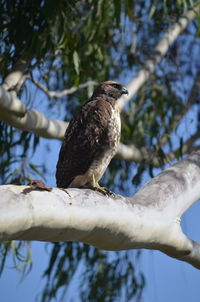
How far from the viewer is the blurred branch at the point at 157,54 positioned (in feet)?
16.2

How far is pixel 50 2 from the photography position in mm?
3676

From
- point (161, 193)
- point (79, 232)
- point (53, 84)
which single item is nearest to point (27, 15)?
point (53, 84)

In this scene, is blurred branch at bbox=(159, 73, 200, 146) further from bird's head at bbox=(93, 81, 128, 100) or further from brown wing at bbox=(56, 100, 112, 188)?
brown wing at bbox=(56, 100, 112, 188)

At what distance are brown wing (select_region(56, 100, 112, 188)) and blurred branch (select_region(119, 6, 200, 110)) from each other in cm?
154

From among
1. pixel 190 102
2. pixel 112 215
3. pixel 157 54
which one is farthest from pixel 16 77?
pixel 112 215

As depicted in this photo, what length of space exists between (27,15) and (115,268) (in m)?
1.86

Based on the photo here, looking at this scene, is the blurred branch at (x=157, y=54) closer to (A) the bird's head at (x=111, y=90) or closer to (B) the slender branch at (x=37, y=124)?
(B) the slender branch at (x=37, y=124)

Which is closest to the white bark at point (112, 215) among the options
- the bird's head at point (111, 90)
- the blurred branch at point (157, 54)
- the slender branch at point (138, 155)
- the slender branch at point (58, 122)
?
the bird's head at point (111, 90)

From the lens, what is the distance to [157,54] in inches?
206

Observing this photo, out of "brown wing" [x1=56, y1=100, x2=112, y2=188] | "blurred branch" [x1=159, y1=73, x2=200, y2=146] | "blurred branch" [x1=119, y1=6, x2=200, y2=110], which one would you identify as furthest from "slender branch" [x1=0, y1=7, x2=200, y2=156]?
"brown wing" [x1=56, y1=100, x2=112, y2=188]

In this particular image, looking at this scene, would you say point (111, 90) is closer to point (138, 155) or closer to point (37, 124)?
point (37, 124)

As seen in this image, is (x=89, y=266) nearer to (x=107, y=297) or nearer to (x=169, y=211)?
(x=107, y=297)

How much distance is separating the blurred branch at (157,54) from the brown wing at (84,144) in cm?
154

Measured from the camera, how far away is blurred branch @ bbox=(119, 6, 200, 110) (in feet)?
16.2
